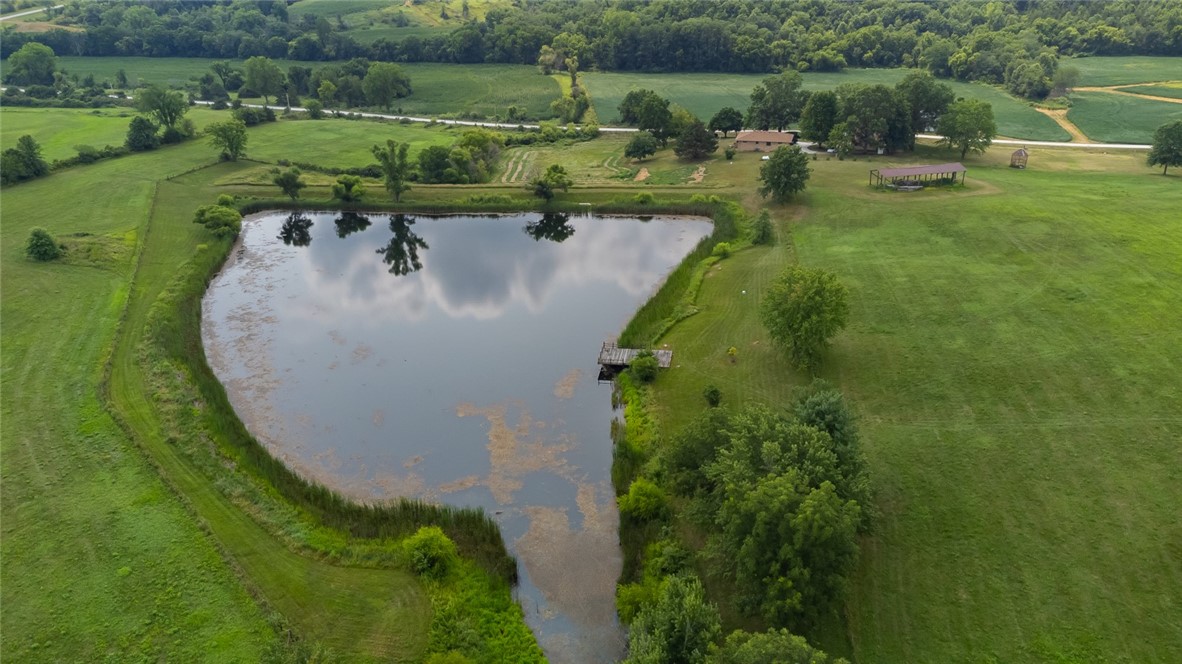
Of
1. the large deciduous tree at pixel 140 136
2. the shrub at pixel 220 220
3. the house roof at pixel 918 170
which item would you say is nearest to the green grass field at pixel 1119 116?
the house roof at pixel 918 170

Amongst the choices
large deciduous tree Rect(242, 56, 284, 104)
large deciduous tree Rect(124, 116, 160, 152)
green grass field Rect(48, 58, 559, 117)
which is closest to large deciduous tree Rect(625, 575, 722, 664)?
large deciduous tree Rect(124, 116, 160, 152)

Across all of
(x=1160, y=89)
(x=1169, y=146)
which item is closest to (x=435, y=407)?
(x=1169, y=146)

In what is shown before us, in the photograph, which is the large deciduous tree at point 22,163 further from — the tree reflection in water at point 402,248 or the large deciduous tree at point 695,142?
the large deciduous tree at point 695,142

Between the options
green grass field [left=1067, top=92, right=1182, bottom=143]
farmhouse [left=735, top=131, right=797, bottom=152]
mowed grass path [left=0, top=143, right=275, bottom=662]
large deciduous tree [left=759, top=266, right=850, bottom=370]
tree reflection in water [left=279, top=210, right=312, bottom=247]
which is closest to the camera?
mowed grass path [left=0, top=143, right=275, bottom=662]

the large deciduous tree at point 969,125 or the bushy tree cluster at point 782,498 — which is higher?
the large deciduous tree at point 969,125

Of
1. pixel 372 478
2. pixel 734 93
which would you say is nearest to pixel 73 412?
pixel 372 478

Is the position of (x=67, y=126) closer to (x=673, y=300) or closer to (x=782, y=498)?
(x=673, y=300)

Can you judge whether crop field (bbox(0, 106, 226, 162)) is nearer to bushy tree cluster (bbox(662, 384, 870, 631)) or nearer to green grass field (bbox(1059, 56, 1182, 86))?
bushy tree cluster (bbox(662, 384, 870, 631))
